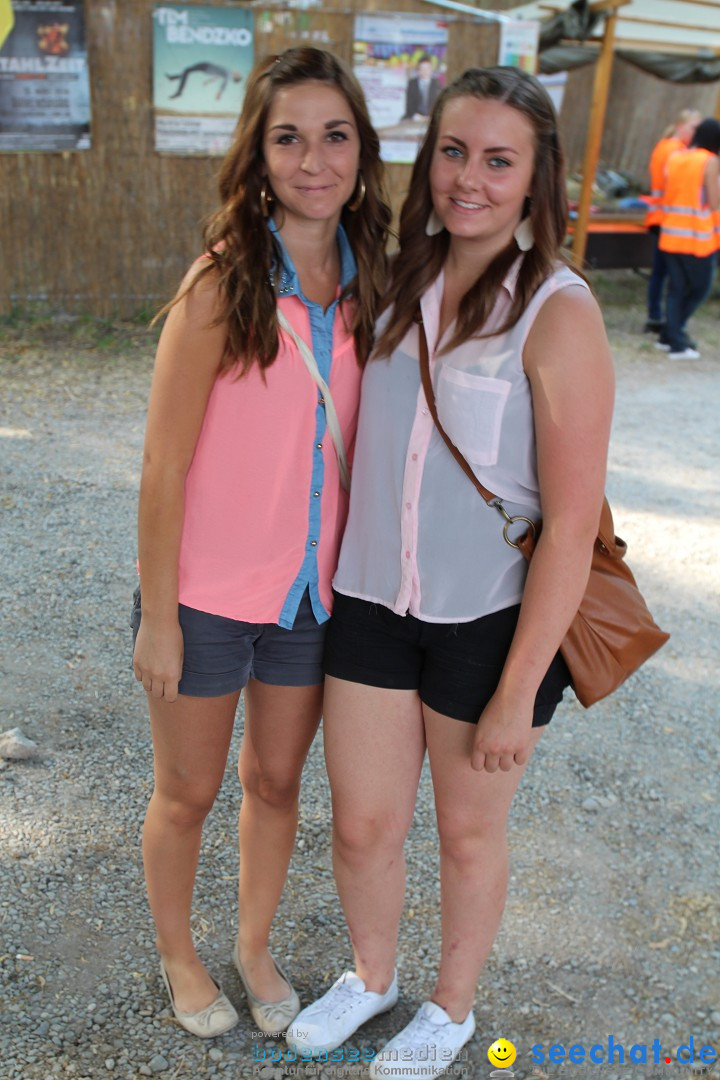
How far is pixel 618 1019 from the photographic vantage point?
2197 mm

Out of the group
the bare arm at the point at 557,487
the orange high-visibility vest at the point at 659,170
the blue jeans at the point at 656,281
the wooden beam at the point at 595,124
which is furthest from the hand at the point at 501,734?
the wooden beam at the point at 595,124

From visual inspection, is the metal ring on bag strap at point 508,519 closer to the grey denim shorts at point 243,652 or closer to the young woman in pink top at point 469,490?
the young woman in pink top at point 469,490

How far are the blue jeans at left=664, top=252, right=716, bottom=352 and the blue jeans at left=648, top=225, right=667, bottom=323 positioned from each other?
256mm

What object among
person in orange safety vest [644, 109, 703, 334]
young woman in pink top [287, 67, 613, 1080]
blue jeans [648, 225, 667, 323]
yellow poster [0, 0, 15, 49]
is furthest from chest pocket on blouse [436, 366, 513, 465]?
person in orange safety vest [644, 109, 703, 334]

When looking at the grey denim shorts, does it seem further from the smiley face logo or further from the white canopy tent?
the white canopy tent

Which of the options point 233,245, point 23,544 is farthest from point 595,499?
point 23,544

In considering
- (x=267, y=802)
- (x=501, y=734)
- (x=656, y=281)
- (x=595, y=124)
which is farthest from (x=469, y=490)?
(x=595, y=124)

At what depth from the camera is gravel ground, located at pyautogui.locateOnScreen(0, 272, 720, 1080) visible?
6.92ft

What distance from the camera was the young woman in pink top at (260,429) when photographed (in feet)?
5.54

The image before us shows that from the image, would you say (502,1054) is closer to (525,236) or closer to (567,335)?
(567,335)

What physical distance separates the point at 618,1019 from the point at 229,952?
891 mm

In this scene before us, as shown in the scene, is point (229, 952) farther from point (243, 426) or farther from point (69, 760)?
point (243, 426)

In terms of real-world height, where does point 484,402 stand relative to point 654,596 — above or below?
above

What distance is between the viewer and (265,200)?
5.87 feet
